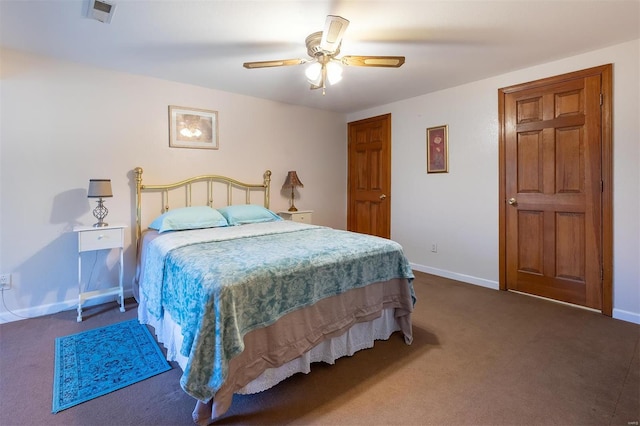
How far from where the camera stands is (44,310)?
282 cm

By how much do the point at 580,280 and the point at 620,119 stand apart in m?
1.46

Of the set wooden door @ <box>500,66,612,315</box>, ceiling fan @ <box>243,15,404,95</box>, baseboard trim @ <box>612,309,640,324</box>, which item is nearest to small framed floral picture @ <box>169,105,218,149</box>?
ceiling fan @ <box>243,15,404,95</box>

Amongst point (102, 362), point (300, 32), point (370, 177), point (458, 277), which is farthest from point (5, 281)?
point (458, 277)

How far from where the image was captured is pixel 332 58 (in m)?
2.31

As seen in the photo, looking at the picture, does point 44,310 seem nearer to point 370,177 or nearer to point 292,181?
point 292,181

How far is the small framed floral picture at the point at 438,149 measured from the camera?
3.83 m

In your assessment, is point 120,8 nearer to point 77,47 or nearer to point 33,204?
point 77,47

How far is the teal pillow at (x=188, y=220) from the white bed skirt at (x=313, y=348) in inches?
29.2

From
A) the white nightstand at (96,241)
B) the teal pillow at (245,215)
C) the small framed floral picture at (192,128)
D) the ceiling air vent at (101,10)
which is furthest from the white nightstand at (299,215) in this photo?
the ceiling air vent at (101,10)

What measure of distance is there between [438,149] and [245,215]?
2.52 m

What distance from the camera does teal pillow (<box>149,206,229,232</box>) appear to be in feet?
9.45

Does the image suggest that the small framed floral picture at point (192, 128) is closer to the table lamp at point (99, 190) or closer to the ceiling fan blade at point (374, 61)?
the table lamp at point (99, 190)

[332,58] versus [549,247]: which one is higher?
[332,58]

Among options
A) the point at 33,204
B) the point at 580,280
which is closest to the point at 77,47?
the point at 33,204
